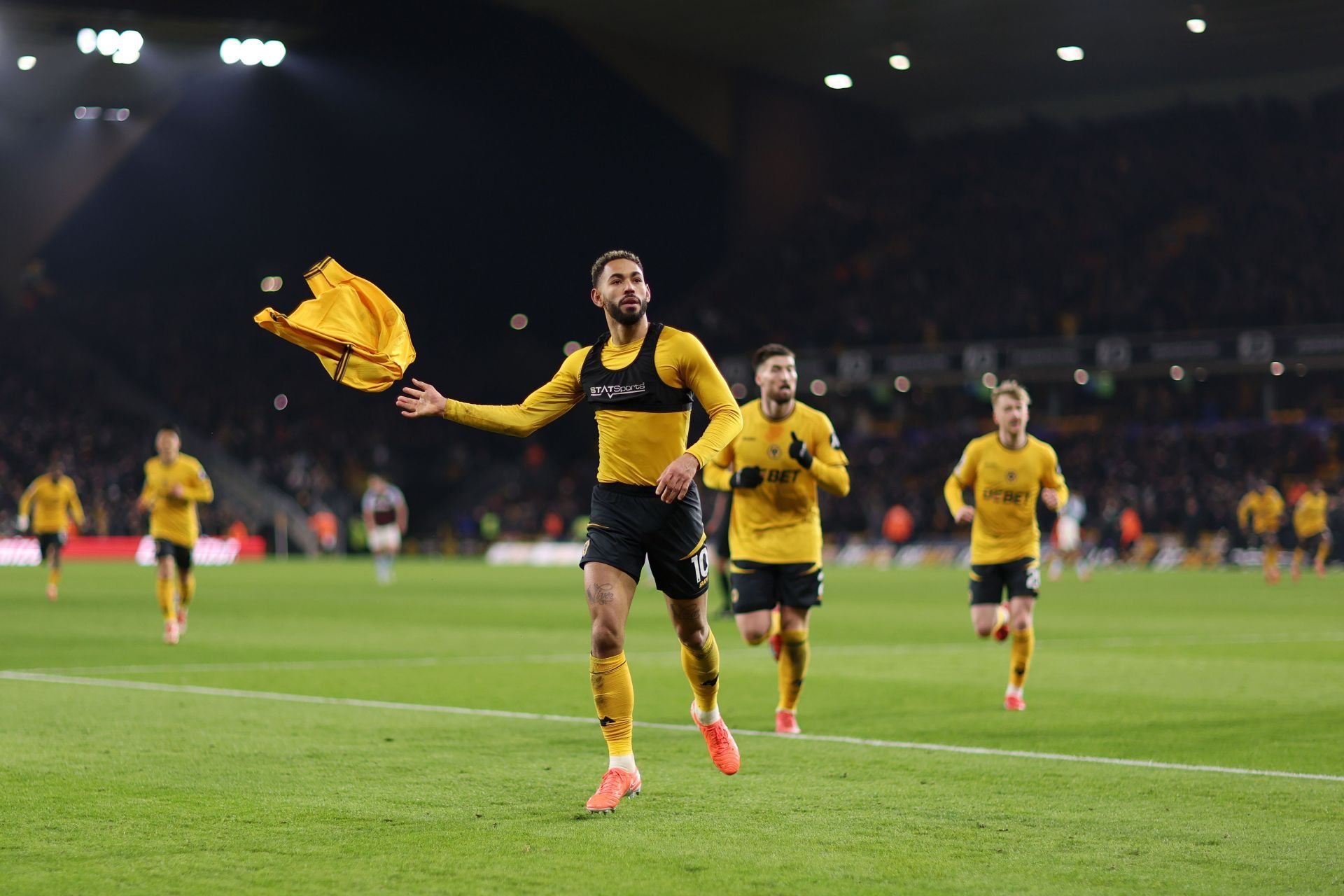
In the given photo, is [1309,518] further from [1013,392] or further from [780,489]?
[780,489]

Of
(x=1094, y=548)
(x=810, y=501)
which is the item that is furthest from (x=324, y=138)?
(x=810, y=501)

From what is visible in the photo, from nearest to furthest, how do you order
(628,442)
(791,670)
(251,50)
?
(628,442)
(791,670)
(251,50)

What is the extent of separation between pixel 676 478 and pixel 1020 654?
572cm

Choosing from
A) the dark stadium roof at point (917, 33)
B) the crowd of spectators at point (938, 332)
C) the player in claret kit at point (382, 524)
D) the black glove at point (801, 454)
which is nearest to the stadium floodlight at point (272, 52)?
the dark stadium roof at point (917, 33)

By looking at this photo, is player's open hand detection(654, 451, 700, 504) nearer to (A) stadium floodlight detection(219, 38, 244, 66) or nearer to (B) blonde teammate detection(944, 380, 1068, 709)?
(B) blonde teammate detection(944, 380, 1068, 709)

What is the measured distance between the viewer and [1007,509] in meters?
12.8

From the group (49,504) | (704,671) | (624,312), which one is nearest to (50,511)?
(49,504)

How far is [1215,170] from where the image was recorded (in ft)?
172

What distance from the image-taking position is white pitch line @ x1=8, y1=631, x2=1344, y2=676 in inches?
606

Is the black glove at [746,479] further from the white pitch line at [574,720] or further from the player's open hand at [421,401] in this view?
the player's open hand at [421,401]

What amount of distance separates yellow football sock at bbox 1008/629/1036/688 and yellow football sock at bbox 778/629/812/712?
205 cm

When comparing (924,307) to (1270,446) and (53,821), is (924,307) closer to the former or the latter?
(1270,446)

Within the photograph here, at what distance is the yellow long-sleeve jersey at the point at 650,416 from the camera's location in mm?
7906

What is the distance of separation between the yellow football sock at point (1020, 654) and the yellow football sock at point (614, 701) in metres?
5.05
